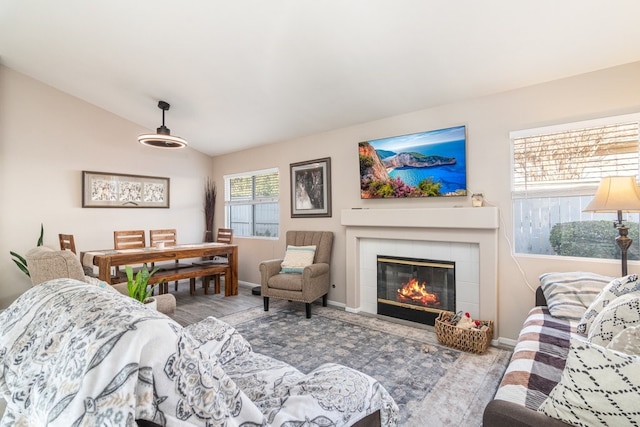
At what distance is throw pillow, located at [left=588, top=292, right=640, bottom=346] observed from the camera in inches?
57.5

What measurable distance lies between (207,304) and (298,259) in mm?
1443

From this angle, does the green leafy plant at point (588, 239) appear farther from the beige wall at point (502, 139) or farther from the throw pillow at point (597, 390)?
the throw pillow at point (597, 390)

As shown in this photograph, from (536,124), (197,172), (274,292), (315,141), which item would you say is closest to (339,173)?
(315,141)

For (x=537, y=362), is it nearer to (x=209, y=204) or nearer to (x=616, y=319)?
(x=616, y=319)


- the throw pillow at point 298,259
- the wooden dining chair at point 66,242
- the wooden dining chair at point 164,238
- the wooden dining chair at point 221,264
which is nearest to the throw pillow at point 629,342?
the throw pillow at point 298,259

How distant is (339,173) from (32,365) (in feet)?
11.6

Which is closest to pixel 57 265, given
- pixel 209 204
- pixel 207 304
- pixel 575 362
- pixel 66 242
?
pixel 66 242

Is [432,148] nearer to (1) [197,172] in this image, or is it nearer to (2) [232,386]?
(2) [232,386]

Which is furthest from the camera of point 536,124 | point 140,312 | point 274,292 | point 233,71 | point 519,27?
point 274,292

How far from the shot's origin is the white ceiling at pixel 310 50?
219cm

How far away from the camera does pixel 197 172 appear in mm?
5816

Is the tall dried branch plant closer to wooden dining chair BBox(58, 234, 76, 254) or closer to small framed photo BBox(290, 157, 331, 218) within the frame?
small framed photo BBox(290, 157, 331, 218)

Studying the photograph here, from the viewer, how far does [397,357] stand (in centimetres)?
264

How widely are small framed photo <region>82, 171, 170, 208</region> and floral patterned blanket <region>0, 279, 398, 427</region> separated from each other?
13.2 feet
